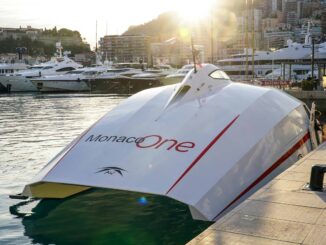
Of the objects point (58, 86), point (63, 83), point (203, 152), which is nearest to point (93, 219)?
point (203, 152)

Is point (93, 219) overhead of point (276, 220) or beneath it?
beneath

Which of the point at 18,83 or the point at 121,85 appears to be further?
the point at 18,83

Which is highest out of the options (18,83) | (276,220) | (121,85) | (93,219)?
(276,220)

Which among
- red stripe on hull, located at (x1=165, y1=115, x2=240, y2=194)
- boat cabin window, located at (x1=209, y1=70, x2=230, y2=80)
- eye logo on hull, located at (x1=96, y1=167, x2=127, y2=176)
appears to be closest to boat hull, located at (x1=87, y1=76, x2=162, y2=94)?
boat cabin window, located at (x1=209, y1=70, x2=230, y2=80)

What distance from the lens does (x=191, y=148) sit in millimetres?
7773

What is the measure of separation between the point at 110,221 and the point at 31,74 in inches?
2433

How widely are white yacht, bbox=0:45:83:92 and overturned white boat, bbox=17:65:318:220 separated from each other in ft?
182

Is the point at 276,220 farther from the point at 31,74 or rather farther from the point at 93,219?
the point at 31,74

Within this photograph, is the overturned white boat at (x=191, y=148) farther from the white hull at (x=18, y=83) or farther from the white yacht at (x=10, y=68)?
the white yacht at (x=10, y=68)

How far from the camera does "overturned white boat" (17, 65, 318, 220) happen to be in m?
7.22

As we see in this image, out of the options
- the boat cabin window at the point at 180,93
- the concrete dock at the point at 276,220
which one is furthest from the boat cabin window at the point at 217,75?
the concrete dock at the point at 276,220

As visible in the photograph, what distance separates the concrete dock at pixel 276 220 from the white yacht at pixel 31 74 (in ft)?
→ 192

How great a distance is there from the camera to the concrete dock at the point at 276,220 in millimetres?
5152

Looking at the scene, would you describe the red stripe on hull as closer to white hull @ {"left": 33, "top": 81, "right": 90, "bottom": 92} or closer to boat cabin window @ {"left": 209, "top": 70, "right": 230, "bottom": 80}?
boat cabin window @ {"left": 209, "top": 70, "right": 230, "bottom": 80}
